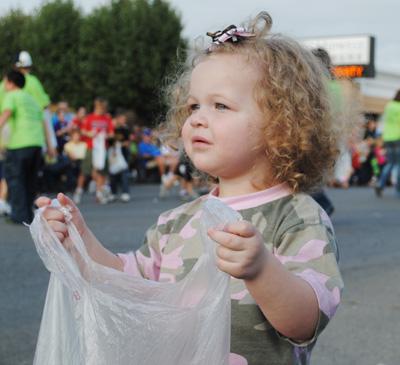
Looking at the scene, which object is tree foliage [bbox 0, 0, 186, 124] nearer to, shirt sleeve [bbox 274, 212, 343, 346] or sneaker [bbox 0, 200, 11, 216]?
sneaker [bbox 0, 200, 11, 216]

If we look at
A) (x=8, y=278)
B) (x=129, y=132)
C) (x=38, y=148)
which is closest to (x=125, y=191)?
(x=129, y=132)

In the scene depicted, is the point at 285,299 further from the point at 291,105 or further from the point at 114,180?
the point at 114,180

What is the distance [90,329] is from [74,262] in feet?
0.60

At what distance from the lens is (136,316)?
1738 millimetres

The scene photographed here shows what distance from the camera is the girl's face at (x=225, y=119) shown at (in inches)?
82.3

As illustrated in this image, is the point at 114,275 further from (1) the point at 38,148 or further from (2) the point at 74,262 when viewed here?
(1) the point at 38,148

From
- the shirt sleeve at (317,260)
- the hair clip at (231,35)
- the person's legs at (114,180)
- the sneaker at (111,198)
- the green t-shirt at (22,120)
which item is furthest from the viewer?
the person's legs at (114,180)

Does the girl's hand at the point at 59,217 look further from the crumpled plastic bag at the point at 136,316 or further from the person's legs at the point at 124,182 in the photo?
the person's legs at the point at 124,182

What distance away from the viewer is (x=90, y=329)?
171cm

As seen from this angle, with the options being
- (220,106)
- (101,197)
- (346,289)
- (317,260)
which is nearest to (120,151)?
(101,197)

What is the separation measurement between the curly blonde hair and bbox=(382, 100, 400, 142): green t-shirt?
11.5m

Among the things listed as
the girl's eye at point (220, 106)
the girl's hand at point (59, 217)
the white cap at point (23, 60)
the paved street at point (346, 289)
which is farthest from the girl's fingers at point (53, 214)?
the white cap at point (23, 60)

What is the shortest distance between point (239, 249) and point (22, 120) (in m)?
7.29

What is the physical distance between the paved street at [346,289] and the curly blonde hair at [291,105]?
154 cm
